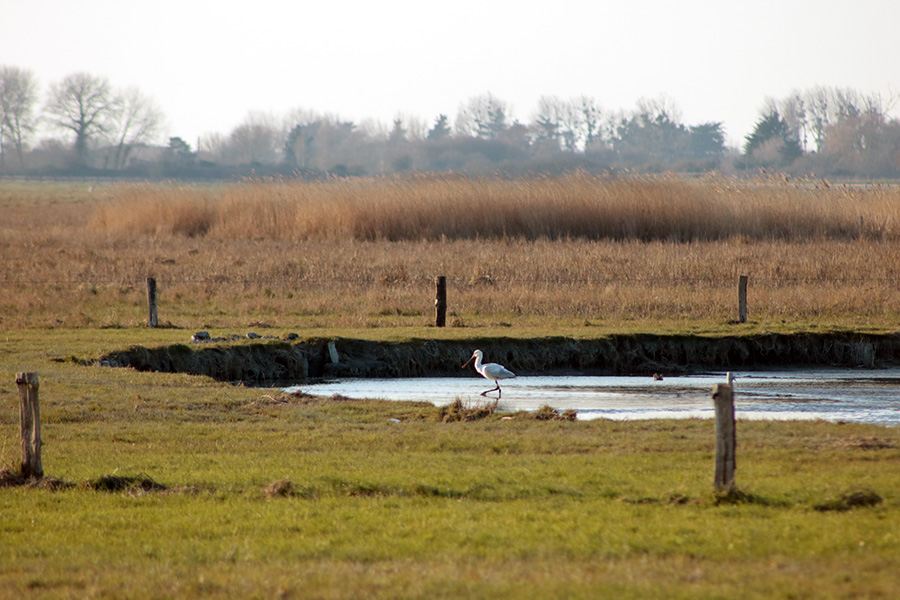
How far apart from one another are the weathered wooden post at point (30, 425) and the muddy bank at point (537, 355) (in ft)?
27.6

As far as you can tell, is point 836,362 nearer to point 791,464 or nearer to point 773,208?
point 791,464

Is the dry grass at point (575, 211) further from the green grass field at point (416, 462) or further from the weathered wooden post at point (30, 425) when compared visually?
the weathered wooden post at point (30, 425)

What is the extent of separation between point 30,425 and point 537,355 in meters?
11.8

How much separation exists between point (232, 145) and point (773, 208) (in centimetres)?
11959

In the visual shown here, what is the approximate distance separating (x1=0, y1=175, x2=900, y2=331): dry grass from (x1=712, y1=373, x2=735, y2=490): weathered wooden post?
43.3 feet

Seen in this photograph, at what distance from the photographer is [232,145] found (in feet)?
472

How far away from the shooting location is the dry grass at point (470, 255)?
76.0 feet

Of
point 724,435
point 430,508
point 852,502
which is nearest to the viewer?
point 852,502

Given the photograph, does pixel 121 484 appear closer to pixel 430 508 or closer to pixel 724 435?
pixel 430 508

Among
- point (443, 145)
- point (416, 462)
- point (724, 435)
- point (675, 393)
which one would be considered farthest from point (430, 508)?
point (443, 145)

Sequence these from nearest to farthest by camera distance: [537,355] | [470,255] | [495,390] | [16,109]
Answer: [495,390]
[537,355]
[470,255]
[16,109]

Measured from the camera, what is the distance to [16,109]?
130500 millimetres

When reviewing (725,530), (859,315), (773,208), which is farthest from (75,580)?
(773,208)

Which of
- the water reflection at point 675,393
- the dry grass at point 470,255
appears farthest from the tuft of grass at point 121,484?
the dry grass at point 470,255
